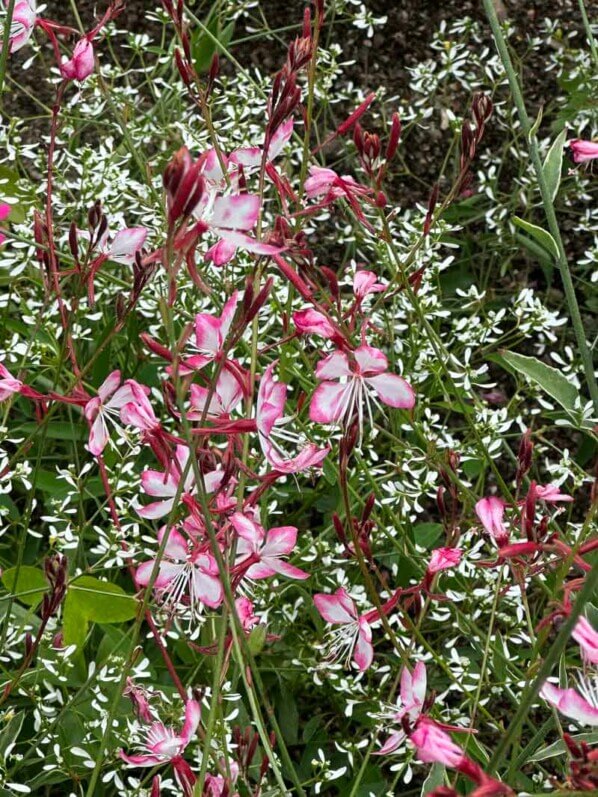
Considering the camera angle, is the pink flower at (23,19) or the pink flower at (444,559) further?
the pink flower at (23,19)

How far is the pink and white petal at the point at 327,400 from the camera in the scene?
0.88m

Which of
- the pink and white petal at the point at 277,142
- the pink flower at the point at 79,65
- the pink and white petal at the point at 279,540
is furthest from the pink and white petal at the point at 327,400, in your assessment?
the pink flower at the point at 79,65

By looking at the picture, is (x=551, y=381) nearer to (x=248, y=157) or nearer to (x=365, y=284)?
(x=365, y=284)

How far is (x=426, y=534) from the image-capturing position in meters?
1.61

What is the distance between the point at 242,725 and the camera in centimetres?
139

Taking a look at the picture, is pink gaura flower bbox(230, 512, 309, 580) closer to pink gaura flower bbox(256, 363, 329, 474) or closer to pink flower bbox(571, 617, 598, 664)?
pink gaura flower bbox(256, 363, 329, 474)

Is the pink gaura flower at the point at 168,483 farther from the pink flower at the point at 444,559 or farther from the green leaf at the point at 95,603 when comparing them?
the green leaf at the point at 95,603

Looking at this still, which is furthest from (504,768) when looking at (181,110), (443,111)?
(443,111)

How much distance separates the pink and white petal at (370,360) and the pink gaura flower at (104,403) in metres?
0.19

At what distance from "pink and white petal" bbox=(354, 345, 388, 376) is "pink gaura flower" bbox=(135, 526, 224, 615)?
197mm

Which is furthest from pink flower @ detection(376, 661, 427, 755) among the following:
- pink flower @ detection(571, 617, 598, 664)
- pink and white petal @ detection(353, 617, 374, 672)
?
pink flower @ detection(571, 617, 598, 664)

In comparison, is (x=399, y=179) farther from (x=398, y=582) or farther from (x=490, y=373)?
(x=398, y=582)

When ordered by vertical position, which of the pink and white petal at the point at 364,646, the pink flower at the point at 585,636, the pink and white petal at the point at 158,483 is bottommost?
the pink and white petal at the point at 364,646

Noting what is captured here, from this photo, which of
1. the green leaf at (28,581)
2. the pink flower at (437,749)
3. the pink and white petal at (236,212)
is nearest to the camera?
the pink flower at (437,749)
